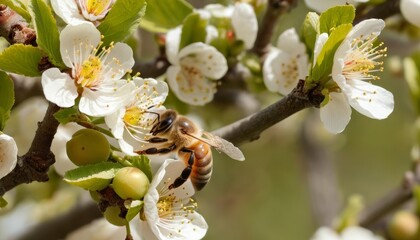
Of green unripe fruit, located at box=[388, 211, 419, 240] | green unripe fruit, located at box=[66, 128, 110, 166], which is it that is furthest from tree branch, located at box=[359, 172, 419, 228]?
green unripe fruit, located at box=[66, 128, 110, 166]

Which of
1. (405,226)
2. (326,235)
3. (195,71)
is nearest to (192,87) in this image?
(195,71)

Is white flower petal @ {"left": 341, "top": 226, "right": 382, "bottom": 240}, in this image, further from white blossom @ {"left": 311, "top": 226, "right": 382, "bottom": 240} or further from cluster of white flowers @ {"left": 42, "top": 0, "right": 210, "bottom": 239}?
cluster of white flowers @ {"left": 42, "top": 0, "right": 210, "bottom": 239}

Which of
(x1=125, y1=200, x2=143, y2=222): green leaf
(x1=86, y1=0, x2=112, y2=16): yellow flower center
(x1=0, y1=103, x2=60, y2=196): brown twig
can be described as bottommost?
(x1=125, y1=200, x2=143, y2=222): green leaf

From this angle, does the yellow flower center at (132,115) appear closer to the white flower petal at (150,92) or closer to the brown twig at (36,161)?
the white flower petal at (150,92)

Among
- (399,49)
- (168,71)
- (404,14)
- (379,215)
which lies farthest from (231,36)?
(399,49)

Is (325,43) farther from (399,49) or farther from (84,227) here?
(399,49)

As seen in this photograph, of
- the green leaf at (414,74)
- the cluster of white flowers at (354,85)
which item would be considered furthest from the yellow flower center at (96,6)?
the green leaf at (414,74)

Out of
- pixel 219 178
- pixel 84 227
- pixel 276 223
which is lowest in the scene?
pixel 276 223
